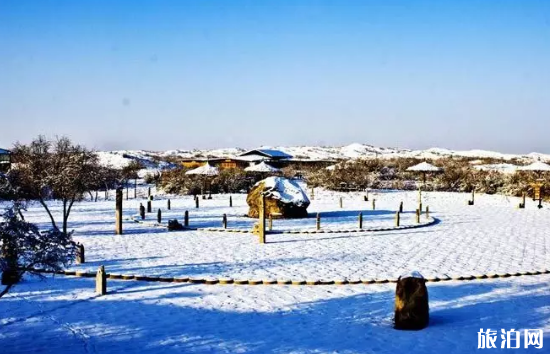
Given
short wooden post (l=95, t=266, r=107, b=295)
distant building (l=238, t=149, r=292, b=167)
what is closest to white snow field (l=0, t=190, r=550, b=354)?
short wooden post (l=95, t=266, r=107, b=295)

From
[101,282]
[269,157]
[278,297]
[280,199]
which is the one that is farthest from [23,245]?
[269,157]

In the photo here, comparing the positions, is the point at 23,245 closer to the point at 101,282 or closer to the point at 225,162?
the point at 101,282

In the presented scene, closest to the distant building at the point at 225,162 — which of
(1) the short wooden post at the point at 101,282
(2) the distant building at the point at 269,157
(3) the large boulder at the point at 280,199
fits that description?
(2) the distant building at the point at 269,157

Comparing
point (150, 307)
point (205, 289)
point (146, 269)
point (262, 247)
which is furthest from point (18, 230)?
point (262, 247)

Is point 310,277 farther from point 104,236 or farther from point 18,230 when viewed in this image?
point 104,236

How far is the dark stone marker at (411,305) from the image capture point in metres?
8.52

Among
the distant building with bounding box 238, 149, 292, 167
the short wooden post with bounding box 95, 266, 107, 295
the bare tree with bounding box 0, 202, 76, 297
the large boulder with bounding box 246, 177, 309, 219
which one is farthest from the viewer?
the distant building with bounding box 238, 149, 292, 167

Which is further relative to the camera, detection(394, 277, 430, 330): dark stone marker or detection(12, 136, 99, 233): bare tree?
detection(12, 136, 99, 233): bare tree

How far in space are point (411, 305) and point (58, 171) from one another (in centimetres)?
1498

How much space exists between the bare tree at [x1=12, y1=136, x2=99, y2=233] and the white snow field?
5.48 ft

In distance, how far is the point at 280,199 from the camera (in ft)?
77.1

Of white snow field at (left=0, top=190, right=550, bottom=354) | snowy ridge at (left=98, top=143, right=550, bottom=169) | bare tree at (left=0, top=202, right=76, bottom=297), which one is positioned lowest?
white snow field at (left=0, top=190, right=550, bottom=354)

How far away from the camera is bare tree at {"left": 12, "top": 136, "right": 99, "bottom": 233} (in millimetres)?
18547

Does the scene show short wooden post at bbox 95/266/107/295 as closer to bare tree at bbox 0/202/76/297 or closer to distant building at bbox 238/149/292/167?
bare tree at bbox 0/202/76/297
